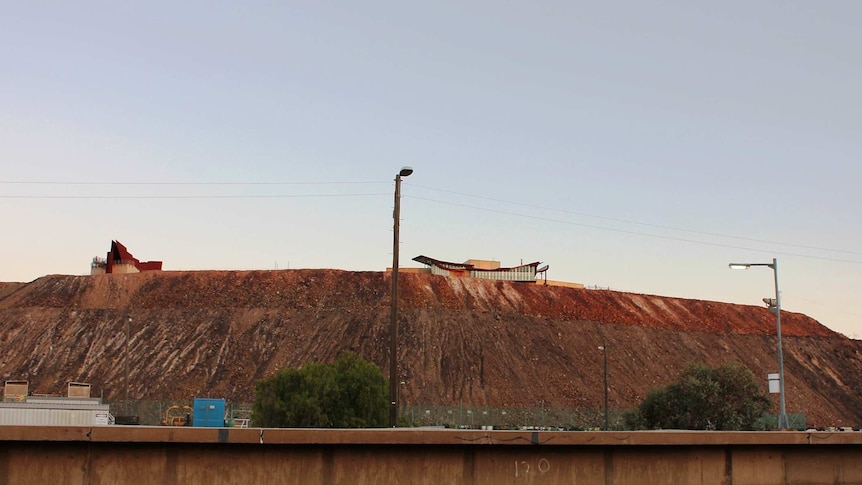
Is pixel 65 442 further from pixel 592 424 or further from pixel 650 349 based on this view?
pixel 650 349

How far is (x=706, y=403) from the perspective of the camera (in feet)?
168

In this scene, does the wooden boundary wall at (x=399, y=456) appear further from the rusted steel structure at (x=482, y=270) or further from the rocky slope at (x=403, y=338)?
the rusted steel structure at (x=482, y=270)

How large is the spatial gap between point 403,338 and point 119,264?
3899 cm

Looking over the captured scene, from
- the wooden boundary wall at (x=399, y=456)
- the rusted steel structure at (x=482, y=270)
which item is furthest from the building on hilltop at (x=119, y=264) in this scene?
the wooden boundary wall at (x=399, y=456)

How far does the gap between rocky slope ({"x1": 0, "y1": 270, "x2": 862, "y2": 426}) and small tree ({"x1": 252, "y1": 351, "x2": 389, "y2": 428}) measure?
2839 cm

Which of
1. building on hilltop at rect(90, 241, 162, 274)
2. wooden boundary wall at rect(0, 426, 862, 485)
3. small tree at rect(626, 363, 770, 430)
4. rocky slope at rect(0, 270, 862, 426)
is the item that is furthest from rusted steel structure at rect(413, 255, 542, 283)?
wooden boundary wall at rect(0, 426, 862, 485)

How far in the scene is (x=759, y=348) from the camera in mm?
97125

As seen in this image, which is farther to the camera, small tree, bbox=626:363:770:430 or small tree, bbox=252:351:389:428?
small tree, bbox=626:363:770:430

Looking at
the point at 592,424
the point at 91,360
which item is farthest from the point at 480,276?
the point at 91,360

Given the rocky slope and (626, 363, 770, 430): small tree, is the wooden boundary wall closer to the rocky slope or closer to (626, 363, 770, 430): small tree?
(626, 363, 770, 430): small tree

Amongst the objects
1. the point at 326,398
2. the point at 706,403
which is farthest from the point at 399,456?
the point at 706,403

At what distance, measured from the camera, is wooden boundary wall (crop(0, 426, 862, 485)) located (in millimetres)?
9828

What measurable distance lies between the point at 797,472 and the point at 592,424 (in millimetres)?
59753

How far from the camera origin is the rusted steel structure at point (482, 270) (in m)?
99.2
